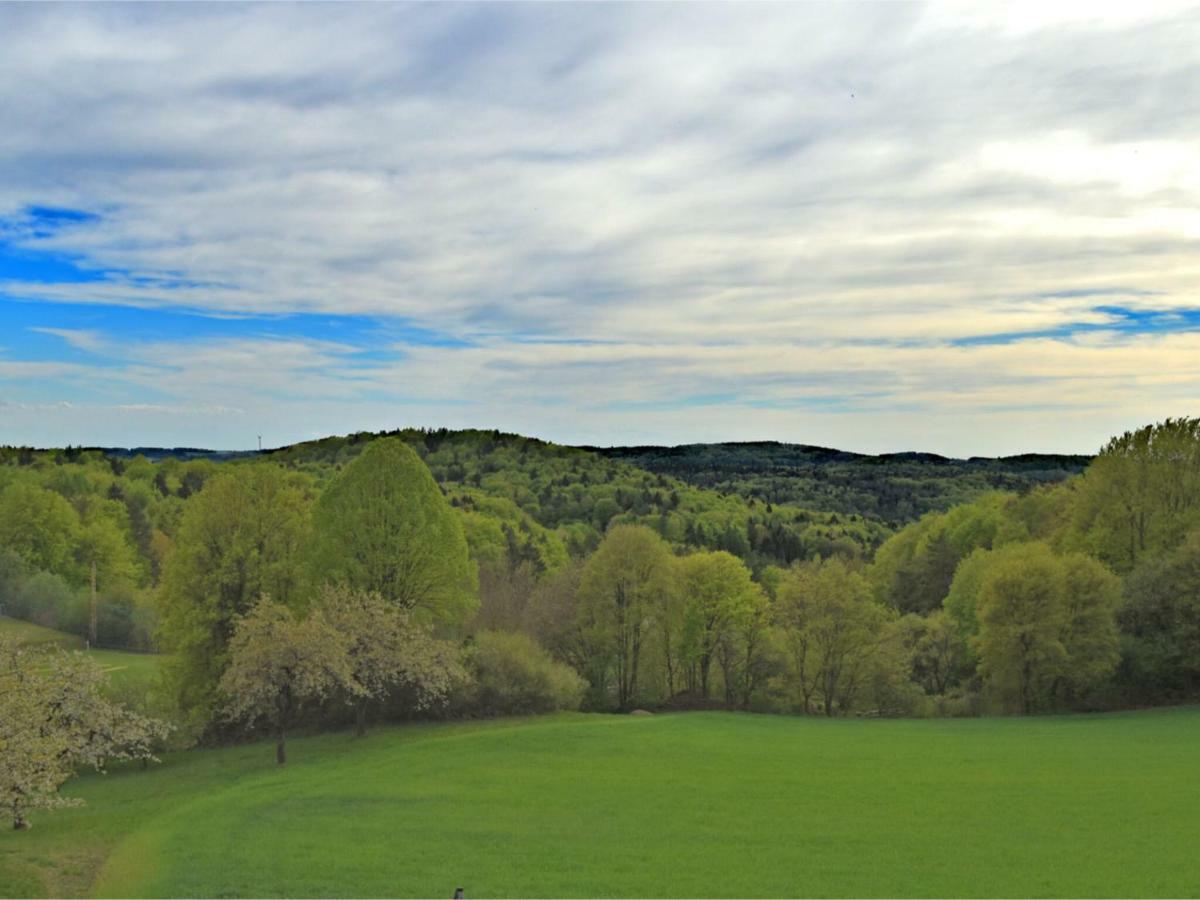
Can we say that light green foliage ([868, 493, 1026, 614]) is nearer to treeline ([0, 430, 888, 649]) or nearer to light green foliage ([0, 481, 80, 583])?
treeline ([0, 430, 888, 649])

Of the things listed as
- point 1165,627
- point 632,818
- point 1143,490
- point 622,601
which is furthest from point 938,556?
point 632,818

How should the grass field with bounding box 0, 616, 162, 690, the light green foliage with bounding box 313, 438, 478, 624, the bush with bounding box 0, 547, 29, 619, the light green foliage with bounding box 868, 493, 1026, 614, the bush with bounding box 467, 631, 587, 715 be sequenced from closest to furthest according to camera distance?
the light green foliage with bounding box 313, 438, 478, 624 < the bush with bounding box 467, 631, 587, 715 < the grass field with bounding box 0, 616, 162, 690 < the bush with bounding box 0, 547, 29, 619 < the light green foliage with bounding box 868, 493, 1026, 614

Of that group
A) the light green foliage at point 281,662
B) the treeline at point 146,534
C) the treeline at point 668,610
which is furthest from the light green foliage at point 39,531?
the light green foliage at point 281,662

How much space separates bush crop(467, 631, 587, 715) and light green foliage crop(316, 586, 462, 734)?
338cm

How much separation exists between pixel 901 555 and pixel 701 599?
161 ft

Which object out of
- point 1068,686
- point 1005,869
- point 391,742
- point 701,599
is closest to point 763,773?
point 1005,869

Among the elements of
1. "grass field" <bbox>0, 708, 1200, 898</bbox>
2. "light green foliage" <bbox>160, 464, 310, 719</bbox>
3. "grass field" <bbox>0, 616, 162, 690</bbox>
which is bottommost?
"grass field" <bbox>0, 616, 162, 690</bbox>

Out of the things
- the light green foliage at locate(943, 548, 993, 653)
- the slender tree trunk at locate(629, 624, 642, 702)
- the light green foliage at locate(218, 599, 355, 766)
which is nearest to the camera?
the light green foliage at locate(218, 599, 355, 766)

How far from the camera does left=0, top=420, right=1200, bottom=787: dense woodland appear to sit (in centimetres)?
4831

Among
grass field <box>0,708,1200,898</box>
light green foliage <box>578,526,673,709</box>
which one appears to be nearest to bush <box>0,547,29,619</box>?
grass field <box>0,708,1200,898</box>

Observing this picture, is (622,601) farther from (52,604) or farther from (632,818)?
(52,604)

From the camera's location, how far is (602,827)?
30953 millimetres

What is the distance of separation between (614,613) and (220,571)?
2639cm

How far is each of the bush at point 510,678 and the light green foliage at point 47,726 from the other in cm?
1622
